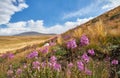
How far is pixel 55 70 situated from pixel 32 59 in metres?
0.79

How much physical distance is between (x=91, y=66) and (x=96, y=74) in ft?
1.15

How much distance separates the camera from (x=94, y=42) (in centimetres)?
833

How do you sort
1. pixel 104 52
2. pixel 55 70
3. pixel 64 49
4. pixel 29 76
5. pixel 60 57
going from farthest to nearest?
pixel 64 49 < pixel 60 57 < pixel 104 52 < pixel 29 76 < pixel 55 70

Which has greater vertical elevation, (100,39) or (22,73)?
(100,39)

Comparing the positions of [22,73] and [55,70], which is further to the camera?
[22,73]

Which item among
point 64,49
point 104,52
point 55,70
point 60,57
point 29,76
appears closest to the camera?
point 55,70

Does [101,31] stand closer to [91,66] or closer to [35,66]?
[91,66]

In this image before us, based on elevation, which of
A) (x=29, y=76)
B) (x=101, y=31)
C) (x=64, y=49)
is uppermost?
(x=101, y=31)

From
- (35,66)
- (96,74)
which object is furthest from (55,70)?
(96,74)

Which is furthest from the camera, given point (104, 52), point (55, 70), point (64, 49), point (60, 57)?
point (64, 49)

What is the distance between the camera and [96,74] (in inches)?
201

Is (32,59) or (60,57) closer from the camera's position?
(32,59)

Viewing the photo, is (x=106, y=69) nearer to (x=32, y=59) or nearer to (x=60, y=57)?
(x=32, y=59)

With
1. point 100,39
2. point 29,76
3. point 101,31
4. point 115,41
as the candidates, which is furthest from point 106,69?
point 101,31
